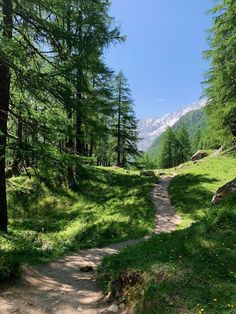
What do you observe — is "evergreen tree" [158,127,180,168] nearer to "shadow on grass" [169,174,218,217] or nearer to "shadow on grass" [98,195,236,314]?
"shadow on grass" [169,174,218,217]

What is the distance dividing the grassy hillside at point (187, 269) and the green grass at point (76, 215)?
11.2ft

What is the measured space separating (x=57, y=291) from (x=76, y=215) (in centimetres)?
1125

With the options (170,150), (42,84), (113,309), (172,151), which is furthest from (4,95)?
(172,151)

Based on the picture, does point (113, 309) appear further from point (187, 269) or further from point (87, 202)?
point (87, 202)

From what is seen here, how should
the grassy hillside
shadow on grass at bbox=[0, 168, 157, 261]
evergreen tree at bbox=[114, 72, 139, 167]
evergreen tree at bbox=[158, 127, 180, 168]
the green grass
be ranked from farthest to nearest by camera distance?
evergreen tree at bbox=[158, 127, 180, 168], evergreen tree at bbox=[114, 72, 139, 167], shadow on grass at bbox=[0, 168, 157, 261], the green grass, the grassy hillside

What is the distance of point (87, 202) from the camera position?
72.9 feet

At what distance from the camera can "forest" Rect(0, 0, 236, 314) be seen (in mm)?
6984

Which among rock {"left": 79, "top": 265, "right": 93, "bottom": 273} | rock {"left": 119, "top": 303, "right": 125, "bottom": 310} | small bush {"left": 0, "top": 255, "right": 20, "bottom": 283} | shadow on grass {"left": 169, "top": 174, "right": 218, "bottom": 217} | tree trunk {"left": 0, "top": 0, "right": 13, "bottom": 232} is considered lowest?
rock {"left": 79, "top": 265, "right": 93, "bottom": 273}

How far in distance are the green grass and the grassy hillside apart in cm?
342

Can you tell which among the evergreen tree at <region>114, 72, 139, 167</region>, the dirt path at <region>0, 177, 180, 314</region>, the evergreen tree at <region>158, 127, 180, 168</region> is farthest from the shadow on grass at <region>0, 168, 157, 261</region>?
the evergreen tree at <region>158, 127, 180, 168</region>

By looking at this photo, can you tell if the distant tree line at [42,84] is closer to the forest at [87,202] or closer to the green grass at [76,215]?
the forest at [87,202]

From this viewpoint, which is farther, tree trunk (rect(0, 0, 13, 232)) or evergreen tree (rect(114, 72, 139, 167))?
evergreen tree (rect(114, 72, 139, 167))

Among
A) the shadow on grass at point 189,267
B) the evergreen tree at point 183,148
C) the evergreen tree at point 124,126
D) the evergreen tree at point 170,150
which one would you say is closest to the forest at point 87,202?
the shadow on grass at point 189,267

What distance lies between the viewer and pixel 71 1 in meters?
13.3
